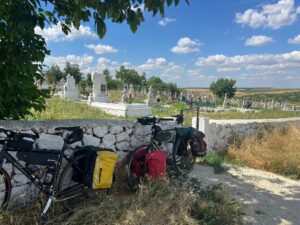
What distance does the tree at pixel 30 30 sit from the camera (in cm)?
278

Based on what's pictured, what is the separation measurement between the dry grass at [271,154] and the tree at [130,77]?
53585mm

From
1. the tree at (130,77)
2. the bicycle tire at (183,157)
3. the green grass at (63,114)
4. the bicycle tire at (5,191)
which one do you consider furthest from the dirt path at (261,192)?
the tree at (130,77)

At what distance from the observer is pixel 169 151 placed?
6.04m

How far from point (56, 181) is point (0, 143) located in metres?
0.73

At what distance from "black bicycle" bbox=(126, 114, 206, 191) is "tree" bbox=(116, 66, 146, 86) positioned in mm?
56062

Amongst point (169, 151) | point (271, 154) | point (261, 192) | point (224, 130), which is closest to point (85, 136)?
point (169, 151)

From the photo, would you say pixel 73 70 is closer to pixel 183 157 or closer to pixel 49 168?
pixel 183 157

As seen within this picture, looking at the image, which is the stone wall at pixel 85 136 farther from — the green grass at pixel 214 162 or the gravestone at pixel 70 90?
the gravestone at pixel 70 90

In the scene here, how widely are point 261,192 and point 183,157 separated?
Result: 1.47m

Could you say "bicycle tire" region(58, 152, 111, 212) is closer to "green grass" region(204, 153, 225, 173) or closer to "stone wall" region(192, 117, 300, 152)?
"green grass" region(204, 153, 225, 173)

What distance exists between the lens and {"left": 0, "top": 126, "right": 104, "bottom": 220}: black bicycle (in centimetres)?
342

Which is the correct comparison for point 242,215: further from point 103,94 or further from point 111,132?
point 103,94

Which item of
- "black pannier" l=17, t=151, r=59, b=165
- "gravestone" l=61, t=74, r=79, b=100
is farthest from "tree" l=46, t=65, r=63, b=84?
"black pannier" l=17, t=151, r=59, b=165

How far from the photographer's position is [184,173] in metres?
5.78
